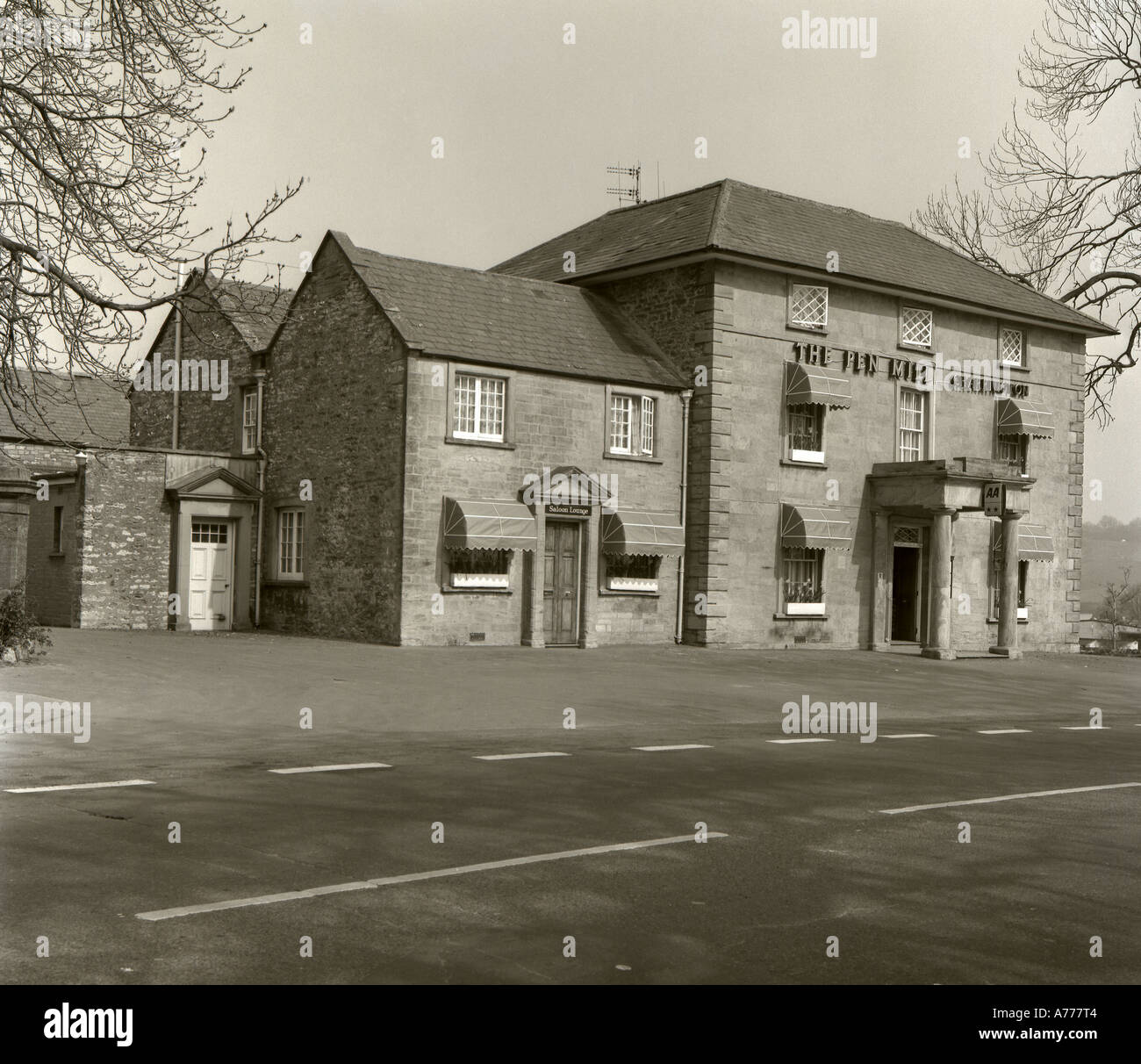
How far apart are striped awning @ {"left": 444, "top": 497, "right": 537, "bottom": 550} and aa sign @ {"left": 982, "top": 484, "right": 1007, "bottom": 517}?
1133 centimetres

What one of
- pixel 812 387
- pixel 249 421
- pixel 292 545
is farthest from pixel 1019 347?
pixel 249 421

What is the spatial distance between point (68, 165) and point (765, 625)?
821 inches

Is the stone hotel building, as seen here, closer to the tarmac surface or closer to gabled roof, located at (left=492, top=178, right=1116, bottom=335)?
gabled roof, located at (left=492, top=178, right=1116, bottom=335)

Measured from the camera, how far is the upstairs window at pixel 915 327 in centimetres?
3394

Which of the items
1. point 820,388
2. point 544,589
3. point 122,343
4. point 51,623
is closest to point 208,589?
point 51,623

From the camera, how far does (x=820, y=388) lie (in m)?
31.2

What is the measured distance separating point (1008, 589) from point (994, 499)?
2208mm

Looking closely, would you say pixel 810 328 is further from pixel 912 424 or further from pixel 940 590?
pixel 940 590

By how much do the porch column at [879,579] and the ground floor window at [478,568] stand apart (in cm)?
1003

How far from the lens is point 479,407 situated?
2798cm

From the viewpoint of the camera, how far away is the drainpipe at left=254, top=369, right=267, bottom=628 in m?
31.9

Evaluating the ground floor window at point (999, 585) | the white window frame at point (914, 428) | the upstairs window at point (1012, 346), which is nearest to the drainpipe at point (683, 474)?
the white window frame at point (914, 428)

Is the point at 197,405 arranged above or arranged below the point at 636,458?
above
